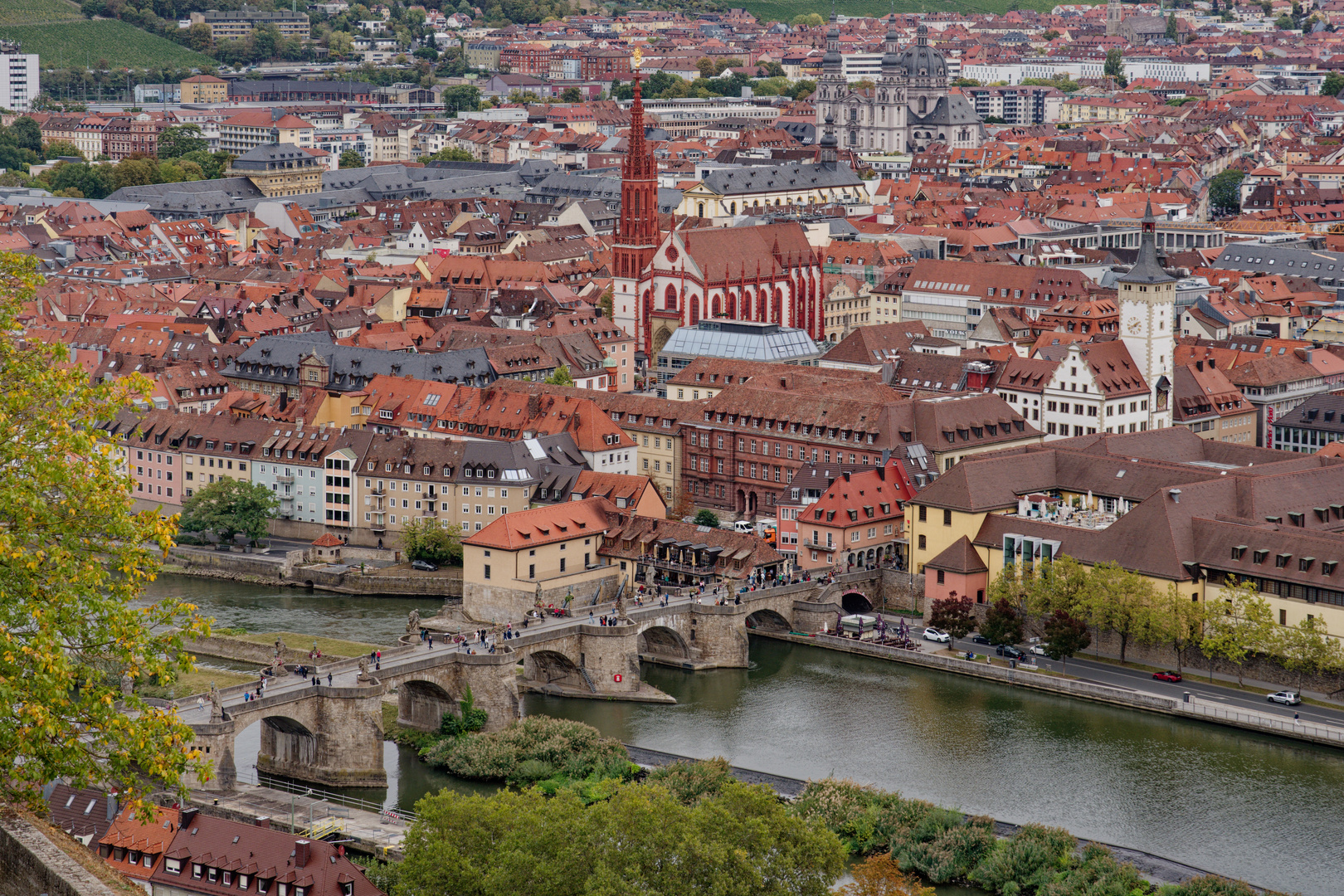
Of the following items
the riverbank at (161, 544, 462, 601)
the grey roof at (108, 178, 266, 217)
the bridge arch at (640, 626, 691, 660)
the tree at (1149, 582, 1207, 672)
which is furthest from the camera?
the grey roof at (108, 178, 266, 217)

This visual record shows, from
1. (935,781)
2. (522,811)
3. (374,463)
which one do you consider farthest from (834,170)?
(522,811)

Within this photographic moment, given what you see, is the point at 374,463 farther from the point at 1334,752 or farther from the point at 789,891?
the point at 789,891

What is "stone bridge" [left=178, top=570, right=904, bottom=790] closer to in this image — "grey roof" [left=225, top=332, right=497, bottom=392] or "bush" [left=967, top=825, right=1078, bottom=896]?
"bush" [left=967, top=825, right=1078, bottom=896]

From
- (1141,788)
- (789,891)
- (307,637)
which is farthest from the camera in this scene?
(307,637)

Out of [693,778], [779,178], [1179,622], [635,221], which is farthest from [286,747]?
[779,178]

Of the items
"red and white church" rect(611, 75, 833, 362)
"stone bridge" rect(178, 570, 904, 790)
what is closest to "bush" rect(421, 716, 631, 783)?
"stone bridge" rect(178, 570, 904, 790)

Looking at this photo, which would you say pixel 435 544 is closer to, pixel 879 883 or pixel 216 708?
pixel 216 708
